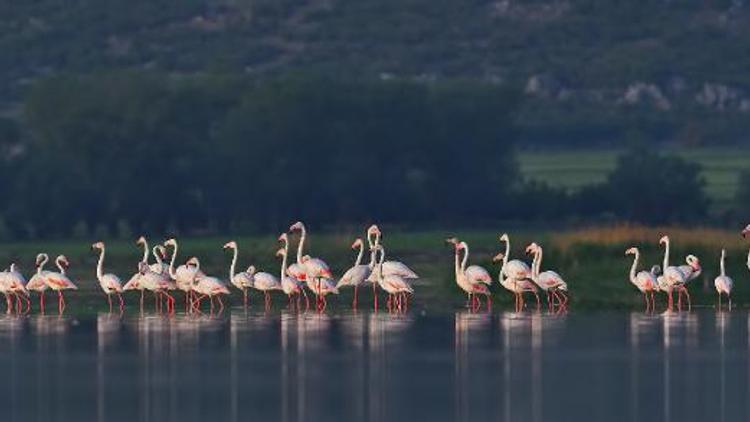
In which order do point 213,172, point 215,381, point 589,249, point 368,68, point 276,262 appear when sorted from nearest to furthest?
1. point 215,381
2. point 589,249
3. point 276,262
4. point 213,172
5. point 368,68

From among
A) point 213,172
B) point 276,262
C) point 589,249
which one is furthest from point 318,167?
point 589,249

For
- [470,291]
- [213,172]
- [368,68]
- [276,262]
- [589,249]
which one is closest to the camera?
[470,291]

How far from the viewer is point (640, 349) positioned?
1200 inches

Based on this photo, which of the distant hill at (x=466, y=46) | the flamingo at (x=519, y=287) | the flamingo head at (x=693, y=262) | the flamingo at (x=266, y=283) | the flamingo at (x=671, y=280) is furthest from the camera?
the distant hill at (x=466, y=46)

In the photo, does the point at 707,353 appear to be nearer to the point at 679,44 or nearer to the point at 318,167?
the point at 318,167

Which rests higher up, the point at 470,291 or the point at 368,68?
the point at 368,68

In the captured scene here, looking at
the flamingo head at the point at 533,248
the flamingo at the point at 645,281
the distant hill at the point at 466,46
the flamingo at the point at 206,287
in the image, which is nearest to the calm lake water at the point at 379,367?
the flamingo at the point at 645,281

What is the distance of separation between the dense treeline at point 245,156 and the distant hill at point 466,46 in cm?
2675

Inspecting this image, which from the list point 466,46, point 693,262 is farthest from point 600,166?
point 693,262

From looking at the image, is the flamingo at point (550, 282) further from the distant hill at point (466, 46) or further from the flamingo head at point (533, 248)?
the distant hill at point (466, 46)

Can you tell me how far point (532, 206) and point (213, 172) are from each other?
730 centimetres

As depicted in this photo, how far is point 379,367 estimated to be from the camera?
28641mm

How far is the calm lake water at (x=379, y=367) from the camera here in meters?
25.1

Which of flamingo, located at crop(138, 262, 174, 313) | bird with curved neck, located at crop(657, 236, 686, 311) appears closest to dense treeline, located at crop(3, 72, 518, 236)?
flamingo, located at crop(138, 262, 174, 313)
